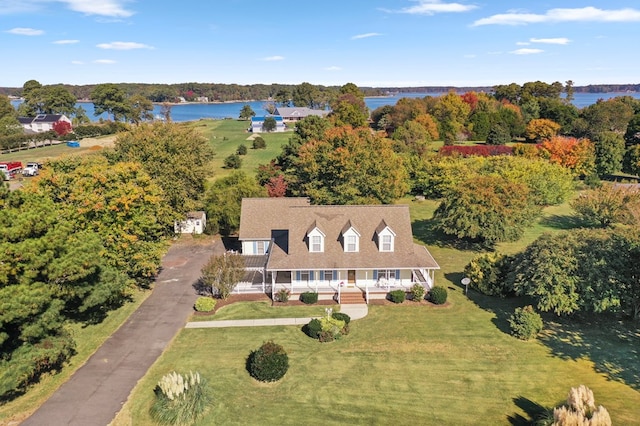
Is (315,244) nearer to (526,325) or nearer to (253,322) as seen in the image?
(253,322)

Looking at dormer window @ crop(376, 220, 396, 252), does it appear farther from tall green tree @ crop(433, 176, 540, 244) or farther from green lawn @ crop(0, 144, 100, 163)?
green lawn @ crop(0, 144, 100, 163)

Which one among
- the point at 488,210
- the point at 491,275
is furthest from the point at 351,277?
the point at 488,210

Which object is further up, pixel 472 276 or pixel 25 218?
pixel 25 218

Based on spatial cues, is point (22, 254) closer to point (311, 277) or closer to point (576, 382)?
point (311, 277)

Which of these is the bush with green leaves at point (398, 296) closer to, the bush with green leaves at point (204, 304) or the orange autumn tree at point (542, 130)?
the bush with green leaves at point (204, 304)

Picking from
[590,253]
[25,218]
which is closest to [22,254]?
[25,218]

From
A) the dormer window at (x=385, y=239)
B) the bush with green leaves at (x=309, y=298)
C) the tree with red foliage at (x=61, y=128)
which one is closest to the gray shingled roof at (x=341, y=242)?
the dormer window at (x=385, y=239)
